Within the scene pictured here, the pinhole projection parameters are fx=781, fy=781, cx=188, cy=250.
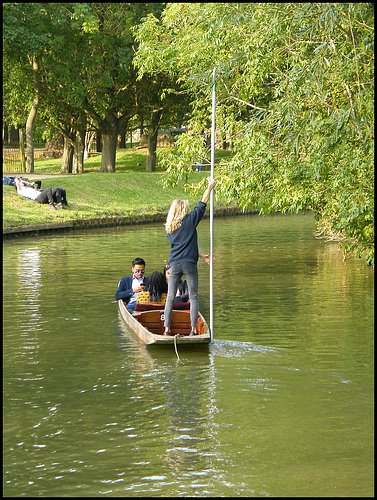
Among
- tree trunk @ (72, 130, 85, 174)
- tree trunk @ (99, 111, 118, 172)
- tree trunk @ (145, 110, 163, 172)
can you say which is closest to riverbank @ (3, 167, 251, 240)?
tree trunk @ (99, 111, 118, 172)

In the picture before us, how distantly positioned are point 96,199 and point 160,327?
23.4 metres

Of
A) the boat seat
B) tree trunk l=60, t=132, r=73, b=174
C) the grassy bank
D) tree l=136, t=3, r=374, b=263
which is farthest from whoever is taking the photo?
tree trunk l=60, t=132, r=73, b=174

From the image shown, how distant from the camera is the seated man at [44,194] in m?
32.0

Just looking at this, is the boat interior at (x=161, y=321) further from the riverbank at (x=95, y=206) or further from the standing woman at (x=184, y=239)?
the riverbank at (x=95, y=206)

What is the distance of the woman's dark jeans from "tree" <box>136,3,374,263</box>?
8.19 feet

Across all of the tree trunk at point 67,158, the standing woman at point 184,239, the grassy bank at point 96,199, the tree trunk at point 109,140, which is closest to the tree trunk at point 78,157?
the tree trunk at point 67,158

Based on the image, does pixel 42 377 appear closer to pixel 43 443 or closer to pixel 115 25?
pixel 43 443

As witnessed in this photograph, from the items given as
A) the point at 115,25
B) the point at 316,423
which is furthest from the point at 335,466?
the point at 115,25

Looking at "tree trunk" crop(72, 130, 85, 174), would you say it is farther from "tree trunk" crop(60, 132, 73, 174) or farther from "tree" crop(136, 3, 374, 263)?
"tree" crop(136, 3, 374, 263)

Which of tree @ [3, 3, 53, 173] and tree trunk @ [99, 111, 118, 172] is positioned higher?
tree @ [3, 3, 53, 173]

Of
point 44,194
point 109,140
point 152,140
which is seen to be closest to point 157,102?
point 152,140

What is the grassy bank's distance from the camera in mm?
30062

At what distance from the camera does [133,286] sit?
1377 centimetres

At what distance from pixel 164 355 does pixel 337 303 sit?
484 centimetres
